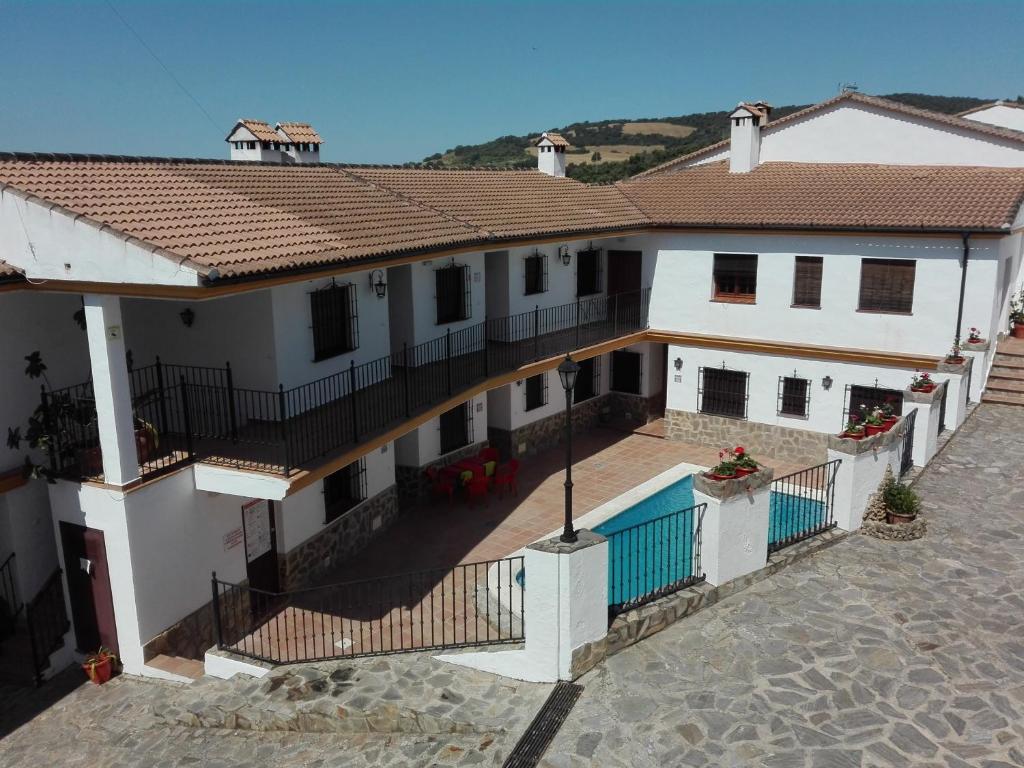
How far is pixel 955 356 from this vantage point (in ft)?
59.0

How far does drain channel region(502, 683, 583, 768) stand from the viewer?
26.4 ft

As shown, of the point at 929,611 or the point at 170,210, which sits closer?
the point at 929,611

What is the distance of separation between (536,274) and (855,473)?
1084cm

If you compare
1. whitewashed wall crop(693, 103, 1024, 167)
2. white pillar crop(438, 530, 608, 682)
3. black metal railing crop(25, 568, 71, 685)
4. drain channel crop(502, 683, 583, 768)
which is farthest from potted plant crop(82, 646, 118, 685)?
whitewashed wall crop(693, 103, 1024, 167)

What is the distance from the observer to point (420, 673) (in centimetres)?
998

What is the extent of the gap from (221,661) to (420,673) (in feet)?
10.8

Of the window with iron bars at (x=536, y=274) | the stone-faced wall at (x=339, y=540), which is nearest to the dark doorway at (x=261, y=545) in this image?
the stone-faced wall at (x=339, y=540)

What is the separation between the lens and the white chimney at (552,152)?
26.0 metres

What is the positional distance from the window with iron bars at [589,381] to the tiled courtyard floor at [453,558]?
1.14 metres

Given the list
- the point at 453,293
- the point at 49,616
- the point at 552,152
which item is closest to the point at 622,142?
the point at 552,152

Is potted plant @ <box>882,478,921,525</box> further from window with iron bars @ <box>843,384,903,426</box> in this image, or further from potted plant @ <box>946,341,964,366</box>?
window with iron bars @ <box>843,384,903,426</box>

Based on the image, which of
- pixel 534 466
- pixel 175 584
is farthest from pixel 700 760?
pixel 534 466

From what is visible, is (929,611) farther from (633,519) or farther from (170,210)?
(170,210)

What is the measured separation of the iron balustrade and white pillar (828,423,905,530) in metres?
12.6
